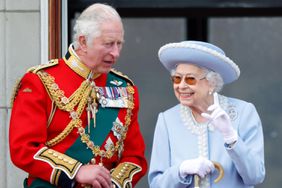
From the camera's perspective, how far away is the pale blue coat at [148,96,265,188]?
6.32 metres

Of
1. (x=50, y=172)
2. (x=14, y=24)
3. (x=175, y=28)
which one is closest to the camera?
(x=50, y=172)

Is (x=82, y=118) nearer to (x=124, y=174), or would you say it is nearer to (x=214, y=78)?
(x=124, y=174)

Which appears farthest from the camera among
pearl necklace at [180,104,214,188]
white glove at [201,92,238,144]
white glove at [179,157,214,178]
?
pearl necklace at [180,104,214,188]

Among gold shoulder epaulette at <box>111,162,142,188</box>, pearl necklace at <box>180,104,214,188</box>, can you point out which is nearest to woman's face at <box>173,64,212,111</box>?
pearl necklace at <box>180,104,214,188</box>

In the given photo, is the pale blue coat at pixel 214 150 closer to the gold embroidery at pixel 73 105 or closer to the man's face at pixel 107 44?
the gold embroidery at pixel 73 105

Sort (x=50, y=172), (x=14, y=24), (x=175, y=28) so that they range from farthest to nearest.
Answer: (x=175, y=28)
(x=14, y=24)
(x=50, y=172)

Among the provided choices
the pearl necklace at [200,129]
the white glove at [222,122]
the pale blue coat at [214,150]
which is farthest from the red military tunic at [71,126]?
the white glove at [222,122]

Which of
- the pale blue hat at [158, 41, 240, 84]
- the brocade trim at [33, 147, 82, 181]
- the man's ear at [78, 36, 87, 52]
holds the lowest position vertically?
the brocade trim at [33, 147, 82, 181]

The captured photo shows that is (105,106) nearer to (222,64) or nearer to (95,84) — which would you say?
(95,84)

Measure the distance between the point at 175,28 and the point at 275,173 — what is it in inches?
43.3

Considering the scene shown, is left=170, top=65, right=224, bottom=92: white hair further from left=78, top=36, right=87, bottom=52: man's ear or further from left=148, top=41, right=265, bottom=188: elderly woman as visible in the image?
left=78, top=36, right=87, bottom=52: man's ear

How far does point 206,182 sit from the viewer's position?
20.8ft

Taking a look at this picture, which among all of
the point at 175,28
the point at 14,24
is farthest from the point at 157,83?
the point at 14,24

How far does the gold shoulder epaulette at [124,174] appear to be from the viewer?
6.33 metres
